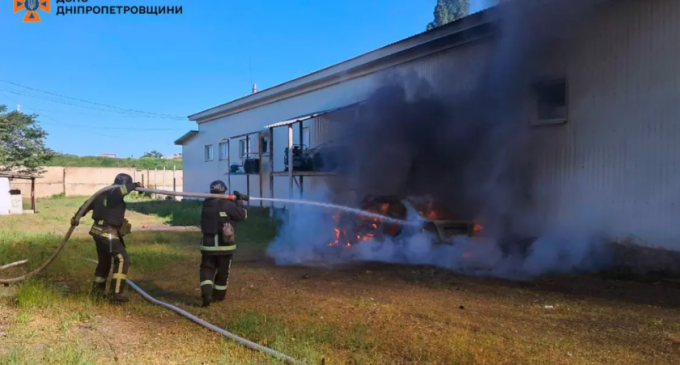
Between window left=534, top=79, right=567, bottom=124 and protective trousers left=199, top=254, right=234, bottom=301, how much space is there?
701 cm

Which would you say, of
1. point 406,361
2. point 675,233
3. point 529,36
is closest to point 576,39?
point 529,36

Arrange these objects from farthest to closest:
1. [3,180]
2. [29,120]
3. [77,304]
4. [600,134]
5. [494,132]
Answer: [29,120] → [3,180] → [494,132] → [600,134] → [77,304]

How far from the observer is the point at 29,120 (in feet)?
99.3

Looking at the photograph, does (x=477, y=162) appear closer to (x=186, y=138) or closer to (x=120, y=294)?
(x=120, y=294)

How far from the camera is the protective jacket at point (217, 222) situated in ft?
18.3

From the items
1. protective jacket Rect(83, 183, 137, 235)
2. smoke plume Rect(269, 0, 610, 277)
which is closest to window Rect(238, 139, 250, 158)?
smoke plume Rect(269, 0, 610, 277)

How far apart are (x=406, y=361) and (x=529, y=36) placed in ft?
25.0

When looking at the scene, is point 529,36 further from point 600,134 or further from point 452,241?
point 452,241

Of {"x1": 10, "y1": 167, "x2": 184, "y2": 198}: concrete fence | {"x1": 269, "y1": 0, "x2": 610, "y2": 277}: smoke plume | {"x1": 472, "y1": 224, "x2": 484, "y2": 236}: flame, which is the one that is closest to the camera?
{"x1": 269, "y1": 0, "x2": 610, "y2": 277}: smoke plume

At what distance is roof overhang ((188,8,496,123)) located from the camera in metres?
10.7

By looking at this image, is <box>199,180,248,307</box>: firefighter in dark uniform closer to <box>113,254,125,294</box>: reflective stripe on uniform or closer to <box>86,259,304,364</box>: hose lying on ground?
<box>86,259,304,364</box>: hose lying on ground

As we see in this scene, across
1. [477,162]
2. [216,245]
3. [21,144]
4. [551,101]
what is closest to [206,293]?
[216,245]

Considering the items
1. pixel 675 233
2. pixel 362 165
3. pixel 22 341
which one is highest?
pixel 362 165

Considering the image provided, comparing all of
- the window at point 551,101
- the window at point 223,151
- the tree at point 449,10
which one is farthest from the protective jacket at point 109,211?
the window at point 223,151
